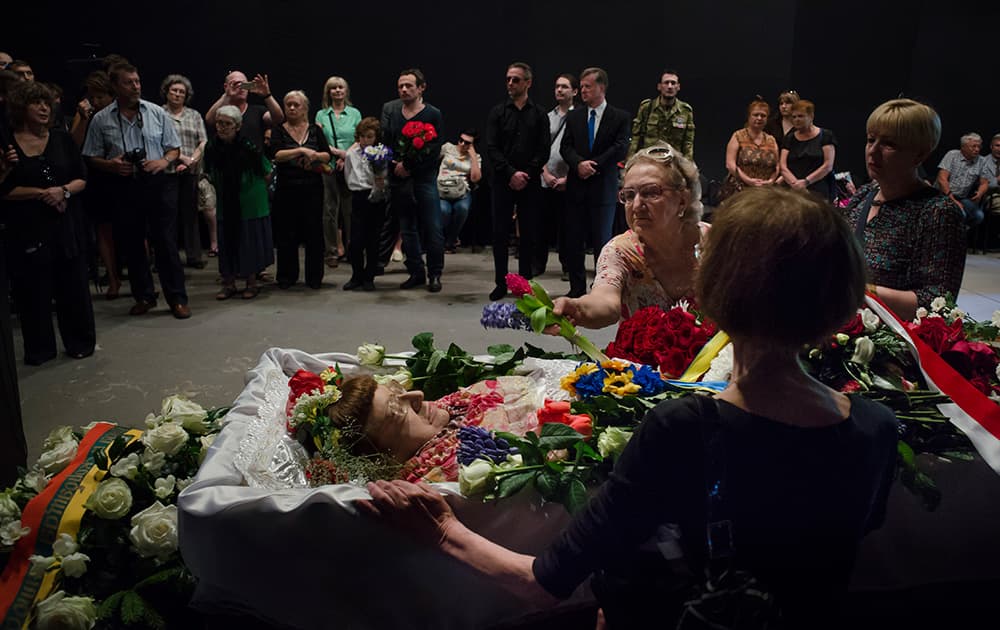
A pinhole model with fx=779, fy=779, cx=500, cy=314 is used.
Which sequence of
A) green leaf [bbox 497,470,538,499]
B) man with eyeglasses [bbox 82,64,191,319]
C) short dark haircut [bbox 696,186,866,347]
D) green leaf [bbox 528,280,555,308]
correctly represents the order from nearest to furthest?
short dark haircut [bbox 696,186,866,347] → green leaf [bbox 497,470,538,499] → green leaf [bbox 528,280,555,308] → man with eyeglasses [bbox 82,64,191,319]

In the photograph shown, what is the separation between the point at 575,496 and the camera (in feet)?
5.16

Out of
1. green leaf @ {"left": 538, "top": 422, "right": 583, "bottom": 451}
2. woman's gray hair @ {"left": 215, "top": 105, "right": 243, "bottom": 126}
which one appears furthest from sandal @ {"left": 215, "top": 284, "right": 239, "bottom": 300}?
green leaf @ {"left": 538, "top": 422, "right": 583, "bottom": 451}

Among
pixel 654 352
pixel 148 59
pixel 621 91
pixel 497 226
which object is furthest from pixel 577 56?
pixel 654 352

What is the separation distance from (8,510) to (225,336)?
3338mm

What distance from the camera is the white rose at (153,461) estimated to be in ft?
6.32

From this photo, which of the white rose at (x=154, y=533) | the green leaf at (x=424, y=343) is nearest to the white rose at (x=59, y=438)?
the white rose at (x=154, y=533)

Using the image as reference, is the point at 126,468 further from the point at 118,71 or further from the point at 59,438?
the point at 118,71

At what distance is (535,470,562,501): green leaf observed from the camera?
5.21ft

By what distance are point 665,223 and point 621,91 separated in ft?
Result: 24.3

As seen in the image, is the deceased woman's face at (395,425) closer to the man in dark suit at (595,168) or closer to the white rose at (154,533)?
the white rose at (154,533)

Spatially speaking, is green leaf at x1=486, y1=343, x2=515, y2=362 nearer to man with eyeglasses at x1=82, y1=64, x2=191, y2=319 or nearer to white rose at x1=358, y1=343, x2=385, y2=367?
white rose at x1=358, y1=343, x2=385, y2=367

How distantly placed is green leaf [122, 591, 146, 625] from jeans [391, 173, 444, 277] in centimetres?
500

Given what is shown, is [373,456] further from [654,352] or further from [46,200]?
[46,200]

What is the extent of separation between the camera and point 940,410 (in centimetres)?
177
